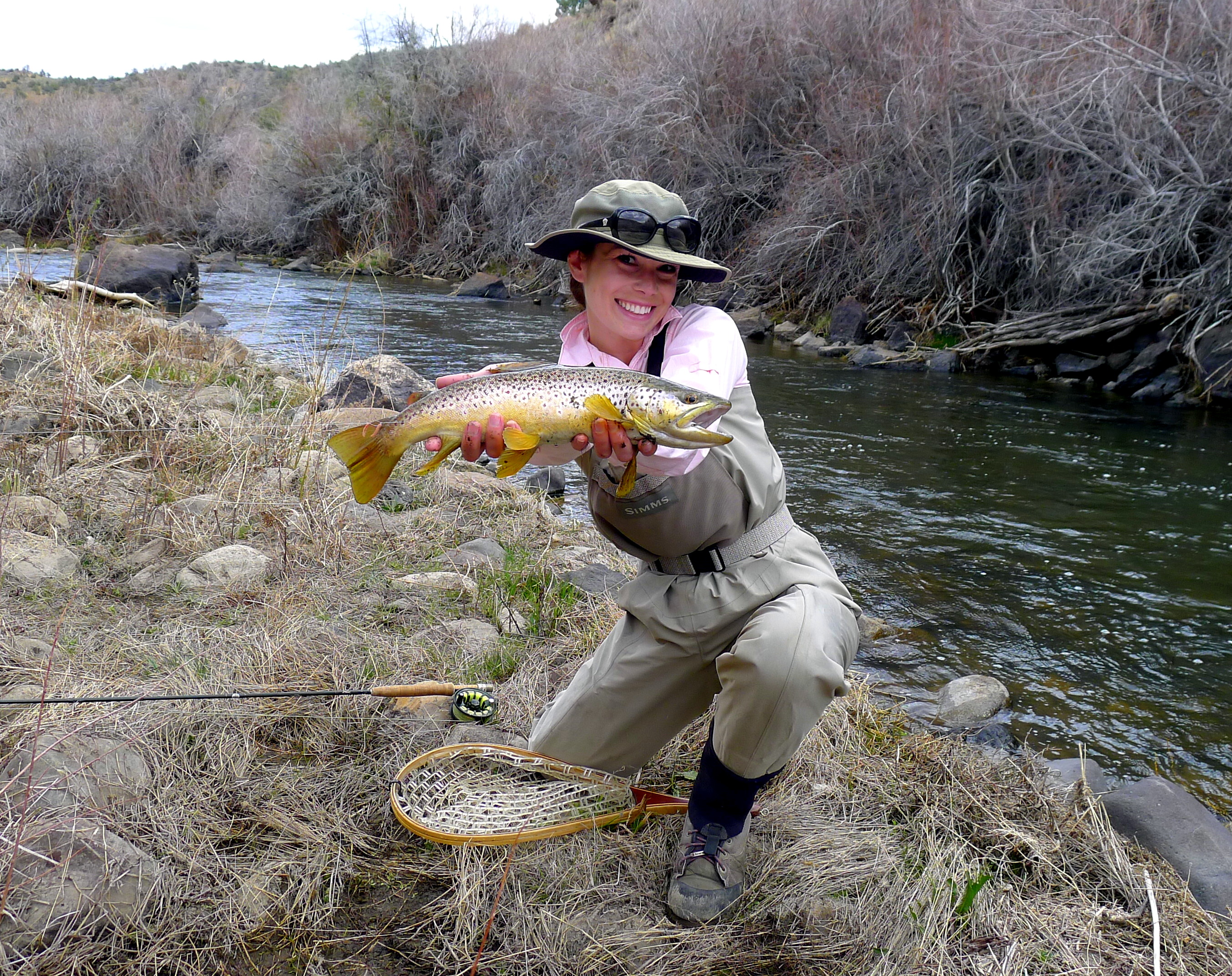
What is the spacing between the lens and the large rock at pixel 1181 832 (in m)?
2.94

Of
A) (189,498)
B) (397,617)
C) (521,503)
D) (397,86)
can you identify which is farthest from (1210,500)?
(397,86)

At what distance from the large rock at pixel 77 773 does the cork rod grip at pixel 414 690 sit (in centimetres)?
69

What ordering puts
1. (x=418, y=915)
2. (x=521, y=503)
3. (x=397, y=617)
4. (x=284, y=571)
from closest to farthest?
(x=418, y=915) → (x=397, y=617) → (x=284, y=571) → (x=521, y=503)

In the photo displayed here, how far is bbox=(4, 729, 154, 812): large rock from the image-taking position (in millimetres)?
2307

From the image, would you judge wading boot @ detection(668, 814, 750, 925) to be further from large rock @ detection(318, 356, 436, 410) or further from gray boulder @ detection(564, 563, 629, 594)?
large rock @ detection(318, 356, 436, 410)

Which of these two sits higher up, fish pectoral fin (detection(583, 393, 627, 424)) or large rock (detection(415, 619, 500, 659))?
fish pectoral fin (detection(583, 393, 627, 424))

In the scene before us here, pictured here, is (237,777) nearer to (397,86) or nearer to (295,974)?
(295,974)

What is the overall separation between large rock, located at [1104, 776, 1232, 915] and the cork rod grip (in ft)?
7.33

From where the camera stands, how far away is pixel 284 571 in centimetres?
417

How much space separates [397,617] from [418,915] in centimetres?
170

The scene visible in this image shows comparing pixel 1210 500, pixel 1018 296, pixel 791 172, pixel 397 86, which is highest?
pixel 397 86

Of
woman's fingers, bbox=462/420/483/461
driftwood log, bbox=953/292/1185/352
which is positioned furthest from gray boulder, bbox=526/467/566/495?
driftwood log, bbox=953/292/1185/352

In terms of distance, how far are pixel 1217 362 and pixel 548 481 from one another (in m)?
8.83

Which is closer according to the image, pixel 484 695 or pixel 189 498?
pixel 484 695
